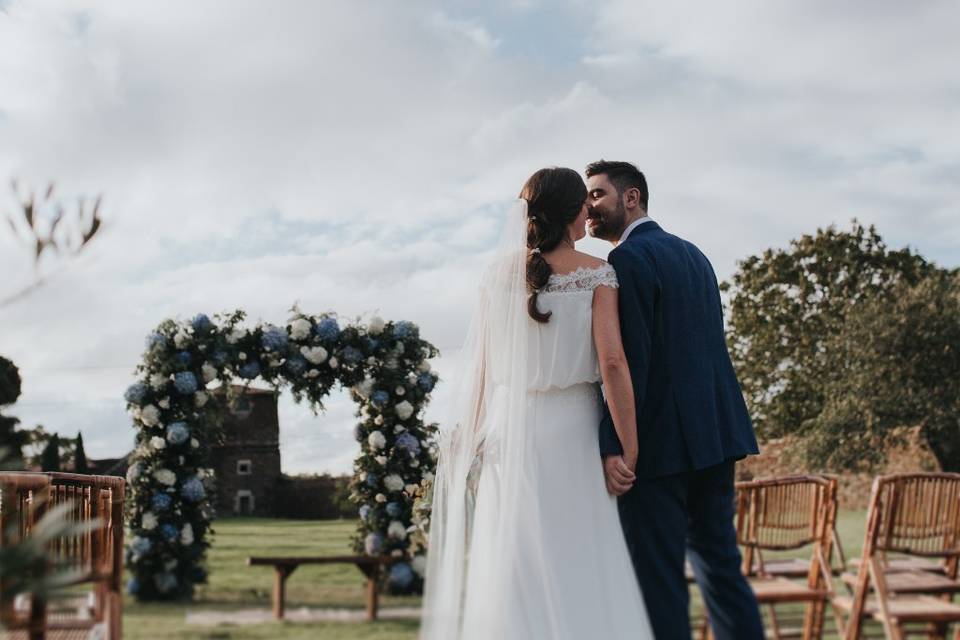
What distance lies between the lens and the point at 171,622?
25.3ft

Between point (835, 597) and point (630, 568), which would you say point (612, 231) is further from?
point (835, 597)

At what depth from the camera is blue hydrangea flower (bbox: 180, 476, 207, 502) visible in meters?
8.83

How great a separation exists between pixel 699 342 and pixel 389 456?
6.17 m

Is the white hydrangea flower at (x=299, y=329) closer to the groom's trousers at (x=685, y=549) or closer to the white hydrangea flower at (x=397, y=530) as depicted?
the white hydrangea flower at (x=397, y=530)

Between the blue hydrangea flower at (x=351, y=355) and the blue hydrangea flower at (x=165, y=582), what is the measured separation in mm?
2477

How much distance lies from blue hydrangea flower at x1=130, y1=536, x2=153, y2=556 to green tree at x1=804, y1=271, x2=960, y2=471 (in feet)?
47.9

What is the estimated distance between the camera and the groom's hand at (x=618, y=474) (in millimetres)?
3320

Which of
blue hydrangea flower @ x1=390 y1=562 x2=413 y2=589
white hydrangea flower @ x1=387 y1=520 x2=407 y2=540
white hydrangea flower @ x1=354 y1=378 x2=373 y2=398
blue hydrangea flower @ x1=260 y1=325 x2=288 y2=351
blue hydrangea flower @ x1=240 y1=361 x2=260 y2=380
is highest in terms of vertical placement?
blue hydrangea flower @ x1=260 y1=325 x2=288 y2=351

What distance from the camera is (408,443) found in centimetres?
920

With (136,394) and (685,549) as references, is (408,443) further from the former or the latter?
(685,549)

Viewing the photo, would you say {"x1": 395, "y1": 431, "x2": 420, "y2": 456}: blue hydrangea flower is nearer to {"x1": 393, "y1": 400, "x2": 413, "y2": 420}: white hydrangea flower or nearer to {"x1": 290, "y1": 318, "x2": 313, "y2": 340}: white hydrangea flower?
{"x1": 393, "y1": 400, "x2": 413, "y2": 420}: white hydrangea flower

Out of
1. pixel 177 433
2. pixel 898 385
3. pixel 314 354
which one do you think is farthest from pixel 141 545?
pixel 898 385

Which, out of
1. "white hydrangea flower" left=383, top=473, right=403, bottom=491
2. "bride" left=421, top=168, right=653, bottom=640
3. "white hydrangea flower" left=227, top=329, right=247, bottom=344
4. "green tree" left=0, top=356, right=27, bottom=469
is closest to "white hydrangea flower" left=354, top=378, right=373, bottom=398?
"white hydrangea flower" left=383, top=473, right=403, bottom=491

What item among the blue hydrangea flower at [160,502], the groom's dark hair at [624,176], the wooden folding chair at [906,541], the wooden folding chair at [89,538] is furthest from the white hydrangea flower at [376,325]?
the wooden folding chair at [89,538]
